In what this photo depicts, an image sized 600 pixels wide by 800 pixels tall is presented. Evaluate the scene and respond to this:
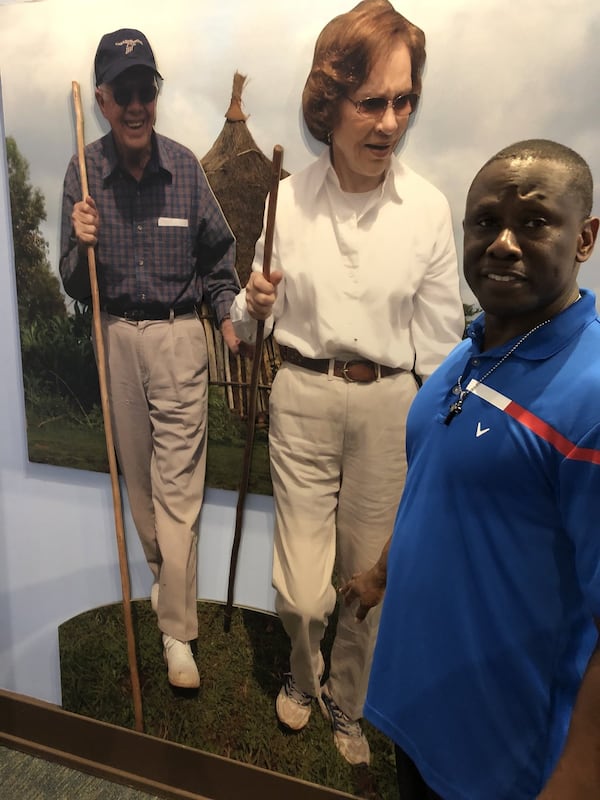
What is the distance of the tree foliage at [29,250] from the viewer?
5.96 ft

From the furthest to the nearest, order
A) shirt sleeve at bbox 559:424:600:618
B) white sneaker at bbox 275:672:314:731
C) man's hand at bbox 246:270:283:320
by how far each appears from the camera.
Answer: white sneaker at bbox 275:672:314:731 → man's hand at bbox 246:270:283:320 → shirt sleeve at bbox 559:424:600:618

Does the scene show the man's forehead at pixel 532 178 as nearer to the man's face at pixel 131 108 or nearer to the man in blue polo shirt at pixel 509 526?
the man in blue polo shirt at pixel 509 526

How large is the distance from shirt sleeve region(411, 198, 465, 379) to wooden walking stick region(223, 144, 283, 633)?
389 millimetres

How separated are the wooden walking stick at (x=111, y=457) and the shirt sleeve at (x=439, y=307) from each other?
89cm

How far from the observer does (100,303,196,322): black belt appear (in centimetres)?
177

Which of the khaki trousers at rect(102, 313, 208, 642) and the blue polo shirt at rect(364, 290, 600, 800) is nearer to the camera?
the blue polo shirt at rect(364, 290, 600, 800)

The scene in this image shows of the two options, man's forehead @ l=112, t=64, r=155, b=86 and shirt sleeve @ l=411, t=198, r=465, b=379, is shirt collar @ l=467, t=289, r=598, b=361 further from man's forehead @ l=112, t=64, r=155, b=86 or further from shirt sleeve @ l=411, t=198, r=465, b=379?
man's forehead @ l=112, t=64, r=155, b=86

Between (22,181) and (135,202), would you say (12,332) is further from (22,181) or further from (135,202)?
(135,202)

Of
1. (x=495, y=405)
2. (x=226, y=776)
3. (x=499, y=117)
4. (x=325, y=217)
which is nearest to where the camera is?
(x=495, y=405)

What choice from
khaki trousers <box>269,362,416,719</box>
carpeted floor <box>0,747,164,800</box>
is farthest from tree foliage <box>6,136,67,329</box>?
carpeted floor <box>0,747,164,800</box>

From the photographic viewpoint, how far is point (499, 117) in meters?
1.40

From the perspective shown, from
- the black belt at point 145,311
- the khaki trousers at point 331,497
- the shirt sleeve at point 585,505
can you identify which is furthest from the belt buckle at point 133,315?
the shirt sleeve at point 585,505

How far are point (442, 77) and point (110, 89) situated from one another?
870mm

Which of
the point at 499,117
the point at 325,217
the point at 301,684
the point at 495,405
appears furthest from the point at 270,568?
the point at 499,117
